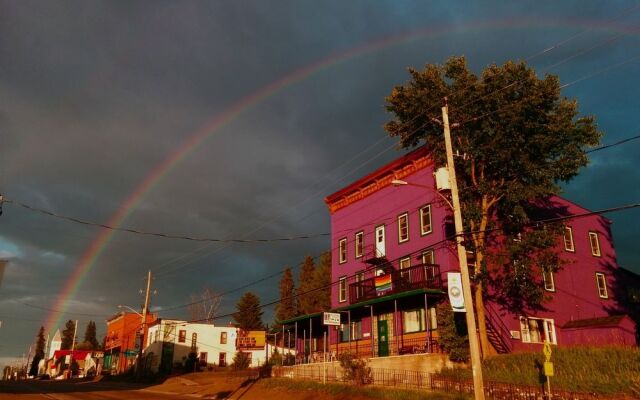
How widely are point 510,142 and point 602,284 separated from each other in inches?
652

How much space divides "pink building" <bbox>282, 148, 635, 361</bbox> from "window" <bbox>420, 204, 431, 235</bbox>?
2.7 inches

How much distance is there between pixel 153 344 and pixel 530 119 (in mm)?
58022

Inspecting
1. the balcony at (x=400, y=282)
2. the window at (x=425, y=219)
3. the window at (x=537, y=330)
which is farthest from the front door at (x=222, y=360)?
the window at (x=537, y=330)

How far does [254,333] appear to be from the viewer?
7069 cm

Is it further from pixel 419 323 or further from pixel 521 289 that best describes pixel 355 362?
pixel 521 289

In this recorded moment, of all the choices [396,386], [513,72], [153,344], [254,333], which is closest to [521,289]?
[396,386]

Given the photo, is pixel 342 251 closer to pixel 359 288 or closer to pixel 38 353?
pixel 359 288

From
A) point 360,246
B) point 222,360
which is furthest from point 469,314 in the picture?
point 222,360

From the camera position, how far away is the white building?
221ft

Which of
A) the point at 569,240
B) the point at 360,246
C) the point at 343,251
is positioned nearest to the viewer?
the point at 569,240

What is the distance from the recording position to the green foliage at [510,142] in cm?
2908

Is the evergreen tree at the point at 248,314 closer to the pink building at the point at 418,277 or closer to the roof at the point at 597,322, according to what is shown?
the pink building at the point at 418,277

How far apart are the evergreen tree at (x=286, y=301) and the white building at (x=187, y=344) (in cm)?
1247

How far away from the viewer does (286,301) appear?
84438 mm
